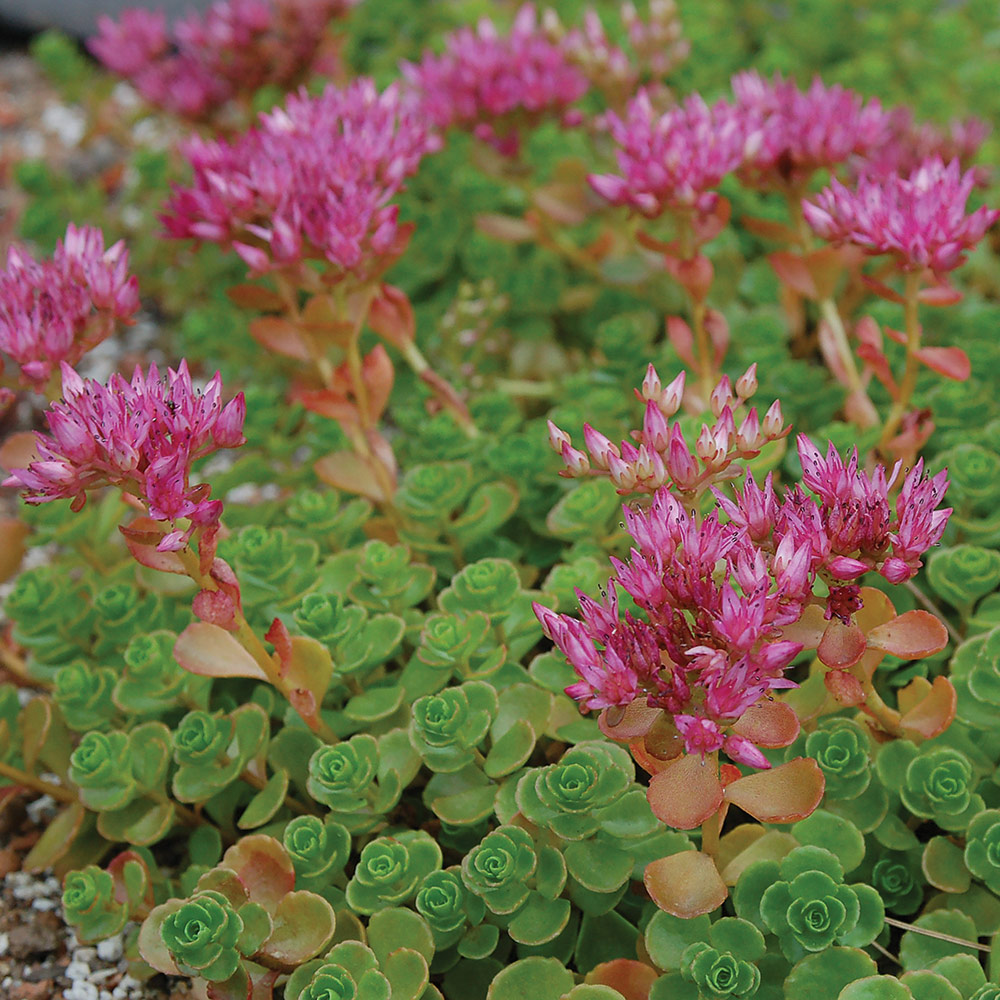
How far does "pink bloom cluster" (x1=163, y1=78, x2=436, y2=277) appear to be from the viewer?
148 cm

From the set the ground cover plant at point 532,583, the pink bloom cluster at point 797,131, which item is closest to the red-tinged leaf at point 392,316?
the ground cover plant at point 532,583

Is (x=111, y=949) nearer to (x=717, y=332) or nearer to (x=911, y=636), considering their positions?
(x=911, y=636)

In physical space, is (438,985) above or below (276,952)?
below

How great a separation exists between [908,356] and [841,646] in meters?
0.63

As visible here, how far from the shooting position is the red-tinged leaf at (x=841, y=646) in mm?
1058

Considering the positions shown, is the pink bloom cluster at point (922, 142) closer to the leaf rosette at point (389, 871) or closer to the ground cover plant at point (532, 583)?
the ground cover plant at point (532, 583)

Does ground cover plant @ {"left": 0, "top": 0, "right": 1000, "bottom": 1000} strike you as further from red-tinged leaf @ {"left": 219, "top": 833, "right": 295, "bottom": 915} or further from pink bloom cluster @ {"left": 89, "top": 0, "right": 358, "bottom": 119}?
pink bloom cluster @ {"left": 89, "top": 0, "right": 358, "bottom": 119}

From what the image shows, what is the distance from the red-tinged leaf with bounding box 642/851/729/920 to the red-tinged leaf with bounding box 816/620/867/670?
26 centimetres

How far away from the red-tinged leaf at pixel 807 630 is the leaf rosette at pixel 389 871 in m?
0.47

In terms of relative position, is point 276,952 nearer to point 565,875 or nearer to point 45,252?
point 565,875

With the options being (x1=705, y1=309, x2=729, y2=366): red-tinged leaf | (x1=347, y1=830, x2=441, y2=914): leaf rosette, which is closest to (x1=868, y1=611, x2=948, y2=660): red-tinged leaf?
(x1=347, y1=830, x2=441, y2=914): leaf rosette

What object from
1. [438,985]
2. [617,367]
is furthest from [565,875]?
[617,367]

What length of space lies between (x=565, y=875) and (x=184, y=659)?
484 mm

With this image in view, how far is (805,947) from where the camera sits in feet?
3.62
